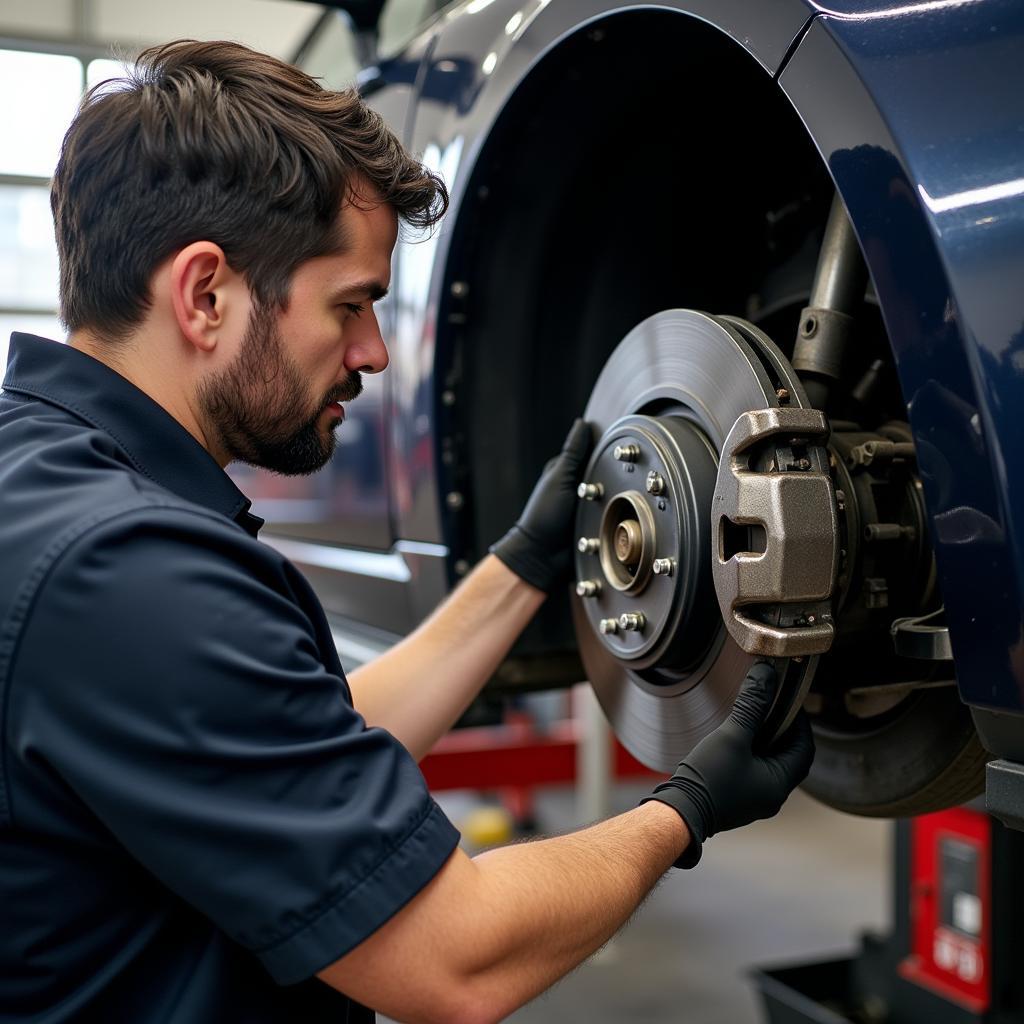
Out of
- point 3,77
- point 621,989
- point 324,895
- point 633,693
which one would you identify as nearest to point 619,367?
point 633,693

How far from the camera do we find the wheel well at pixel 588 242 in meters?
1.04

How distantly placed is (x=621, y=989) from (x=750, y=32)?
232 cm

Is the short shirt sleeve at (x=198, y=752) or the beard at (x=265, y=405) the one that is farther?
the beard at (x=265, y=405)

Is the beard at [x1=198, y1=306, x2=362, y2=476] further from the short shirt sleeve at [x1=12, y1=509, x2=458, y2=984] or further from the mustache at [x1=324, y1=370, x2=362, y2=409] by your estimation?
the short shirt sleeve at [x1=12, y1=509, x2=458, y2=984]

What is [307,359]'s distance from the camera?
803mm

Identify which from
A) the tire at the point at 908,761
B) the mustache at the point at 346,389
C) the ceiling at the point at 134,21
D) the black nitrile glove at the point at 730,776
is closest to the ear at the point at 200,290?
the mustache at the point at 346,389

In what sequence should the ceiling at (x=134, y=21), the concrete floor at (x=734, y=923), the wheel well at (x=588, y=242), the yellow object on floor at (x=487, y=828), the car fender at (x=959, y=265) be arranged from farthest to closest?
the ceiling at (x=134, y=21), the yellow object on floor at (x=487, y=828), the concrete floor at (x=734, y=923), the wheel well at (x=588, y=242), the car fender at (x=959, y=265)

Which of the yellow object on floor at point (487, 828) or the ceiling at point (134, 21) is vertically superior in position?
the ceiling at point (134, 21)

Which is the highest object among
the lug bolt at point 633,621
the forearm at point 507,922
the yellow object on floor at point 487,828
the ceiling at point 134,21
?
the ceiling at point 134,21

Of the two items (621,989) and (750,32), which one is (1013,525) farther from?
(621,989)

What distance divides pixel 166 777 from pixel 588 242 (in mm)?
740

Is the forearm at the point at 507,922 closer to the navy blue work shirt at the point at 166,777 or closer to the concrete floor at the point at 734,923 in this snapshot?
the navy blue work shirt at the point at 166,777

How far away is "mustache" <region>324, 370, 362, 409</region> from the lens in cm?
85

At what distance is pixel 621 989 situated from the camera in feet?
8.44
